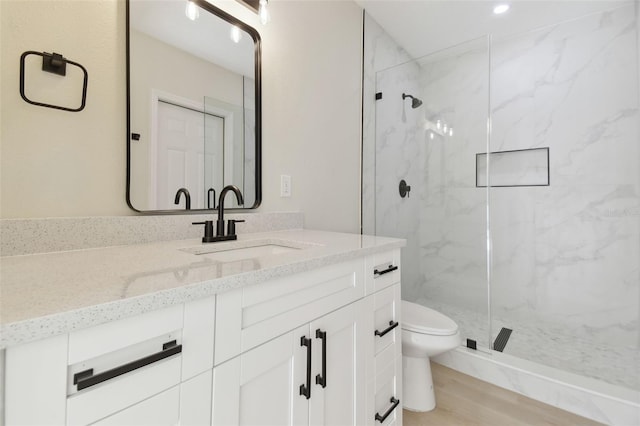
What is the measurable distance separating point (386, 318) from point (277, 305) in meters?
0.62

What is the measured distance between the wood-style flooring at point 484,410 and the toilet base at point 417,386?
35 mm

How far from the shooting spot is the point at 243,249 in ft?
3.80

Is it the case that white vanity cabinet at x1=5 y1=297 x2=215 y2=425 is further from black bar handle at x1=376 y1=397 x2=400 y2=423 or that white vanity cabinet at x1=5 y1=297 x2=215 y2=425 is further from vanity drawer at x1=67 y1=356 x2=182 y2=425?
black bar handle at x1=376 y1=397 x2=400 y2=423

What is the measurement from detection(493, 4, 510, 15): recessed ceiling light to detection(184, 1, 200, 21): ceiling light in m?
2.09

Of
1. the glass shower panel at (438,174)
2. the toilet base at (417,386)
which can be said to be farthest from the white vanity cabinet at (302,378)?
the glass shower panel at (438,174)

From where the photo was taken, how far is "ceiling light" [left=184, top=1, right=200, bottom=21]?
3.84ft

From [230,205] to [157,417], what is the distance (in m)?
0.92

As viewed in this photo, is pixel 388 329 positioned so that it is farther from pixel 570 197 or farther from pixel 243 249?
pixel 570 197

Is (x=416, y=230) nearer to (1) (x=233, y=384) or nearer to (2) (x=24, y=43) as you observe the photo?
(1) (x=233, y=384)

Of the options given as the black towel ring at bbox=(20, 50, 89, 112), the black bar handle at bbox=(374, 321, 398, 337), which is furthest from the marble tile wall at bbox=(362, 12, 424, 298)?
the black towel ring at bbox=(20, 50, 89, 112)

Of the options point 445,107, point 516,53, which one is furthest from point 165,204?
point 516,53

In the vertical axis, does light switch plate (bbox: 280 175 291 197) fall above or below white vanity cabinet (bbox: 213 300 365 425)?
above

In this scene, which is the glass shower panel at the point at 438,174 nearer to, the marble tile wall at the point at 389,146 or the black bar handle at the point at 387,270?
the marble tile wall at the point at 389,146

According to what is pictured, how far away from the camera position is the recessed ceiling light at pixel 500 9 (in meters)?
2.09
